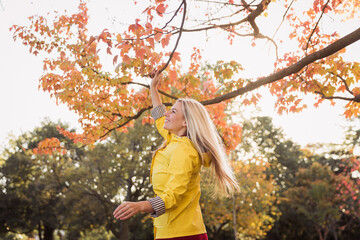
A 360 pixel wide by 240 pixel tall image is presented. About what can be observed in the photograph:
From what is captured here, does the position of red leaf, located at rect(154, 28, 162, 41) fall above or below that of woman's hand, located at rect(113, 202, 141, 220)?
above

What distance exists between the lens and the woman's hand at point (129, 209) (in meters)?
1.74

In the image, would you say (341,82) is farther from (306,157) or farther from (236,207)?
(306,157)

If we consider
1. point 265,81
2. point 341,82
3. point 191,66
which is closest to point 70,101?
point 191,66

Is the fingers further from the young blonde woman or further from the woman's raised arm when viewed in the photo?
the woman's raised arm

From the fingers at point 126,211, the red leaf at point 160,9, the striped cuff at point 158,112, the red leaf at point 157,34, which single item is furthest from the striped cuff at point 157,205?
the red leaf at point 160,9

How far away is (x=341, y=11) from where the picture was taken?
6.33 m

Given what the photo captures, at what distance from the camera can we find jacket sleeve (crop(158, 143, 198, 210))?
188 centimetres

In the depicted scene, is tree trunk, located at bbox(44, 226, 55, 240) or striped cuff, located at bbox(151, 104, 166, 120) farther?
tree trunk, located at bbox(44, 226, 55, 240)

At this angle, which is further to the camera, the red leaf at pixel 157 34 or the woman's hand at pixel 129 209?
the red leaf at pixel 157 34

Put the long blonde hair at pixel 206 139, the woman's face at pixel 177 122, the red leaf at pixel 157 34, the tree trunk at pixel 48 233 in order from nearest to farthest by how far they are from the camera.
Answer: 1. the long blonde hair at pixel 206 139
2. the woman's face at pixel 177 122
3. the red leaf at pixel 157 34
4. the tree trunk at pixel 48 233

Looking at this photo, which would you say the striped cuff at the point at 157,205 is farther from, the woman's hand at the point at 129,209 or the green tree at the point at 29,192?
the green tree at the point at 29,192

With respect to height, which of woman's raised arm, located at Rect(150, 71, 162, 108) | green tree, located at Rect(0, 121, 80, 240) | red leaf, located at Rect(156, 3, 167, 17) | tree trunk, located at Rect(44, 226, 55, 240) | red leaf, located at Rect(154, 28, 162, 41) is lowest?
woman's raised arm, located at Rect(150, 71, 162, 108)

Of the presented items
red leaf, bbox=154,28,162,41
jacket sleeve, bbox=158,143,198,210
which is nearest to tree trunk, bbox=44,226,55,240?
red leaf, bbox=154,28,162,41

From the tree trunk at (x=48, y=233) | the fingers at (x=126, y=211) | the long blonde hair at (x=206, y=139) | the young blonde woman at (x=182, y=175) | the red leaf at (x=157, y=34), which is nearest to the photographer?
the fingers at (x=126, y=211)
